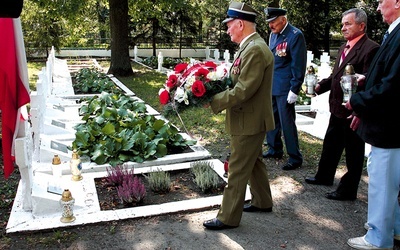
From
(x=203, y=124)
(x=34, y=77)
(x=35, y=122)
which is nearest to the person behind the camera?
(x=35, y=122)

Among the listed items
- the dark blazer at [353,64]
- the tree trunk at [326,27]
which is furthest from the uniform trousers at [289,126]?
the tree trunk at [326,27]

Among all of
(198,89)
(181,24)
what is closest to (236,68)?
(198,89)

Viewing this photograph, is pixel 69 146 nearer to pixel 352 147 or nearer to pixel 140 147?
pixel 140 147

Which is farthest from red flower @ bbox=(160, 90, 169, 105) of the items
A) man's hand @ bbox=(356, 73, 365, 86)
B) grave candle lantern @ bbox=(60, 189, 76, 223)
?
man's hand @ bbox=(356, 73, 365, 86)

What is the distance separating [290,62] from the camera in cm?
562

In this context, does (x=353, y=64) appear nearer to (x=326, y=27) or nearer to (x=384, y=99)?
(x=384, y=99)

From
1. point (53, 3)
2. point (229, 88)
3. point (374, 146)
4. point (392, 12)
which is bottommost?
point (374, 146)

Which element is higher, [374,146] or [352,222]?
[374,146]

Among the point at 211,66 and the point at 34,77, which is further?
the point at 34,77

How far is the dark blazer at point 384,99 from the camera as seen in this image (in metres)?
3.15

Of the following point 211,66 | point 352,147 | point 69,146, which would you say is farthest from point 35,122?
point 352,147

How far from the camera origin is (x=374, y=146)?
3338 mm

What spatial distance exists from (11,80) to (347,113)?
3.47 meters

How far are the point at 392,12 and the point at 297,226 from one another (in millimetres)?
2195
